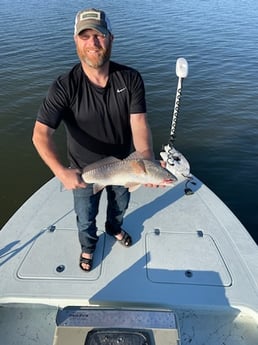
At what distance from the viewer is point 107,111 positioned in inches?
122

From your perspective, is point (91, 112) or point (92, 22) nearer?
point (92, 22)

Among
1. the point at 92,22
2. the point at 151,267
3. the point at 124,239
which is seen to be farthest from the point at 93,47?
the point at 151,267

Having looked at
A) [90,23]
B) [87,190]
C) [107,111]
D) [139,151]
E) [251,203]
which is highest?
[90,23]

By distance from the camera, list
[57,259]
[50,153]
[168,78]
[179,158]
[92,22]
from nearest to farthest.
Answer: [92,22] < [50,153] < [57,259] < [179,158] < [168,78]

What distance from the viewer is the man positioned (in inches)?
113

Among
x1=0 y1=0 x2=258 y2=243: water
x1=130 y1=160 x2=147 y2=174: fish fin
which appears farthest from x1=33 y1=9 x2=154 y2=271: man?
x1=0 y1=0 x2=258 y2=243: water

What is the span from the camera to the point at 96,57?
285 centimetres

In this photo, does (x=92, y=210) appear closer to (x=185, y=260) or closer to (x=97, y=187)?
(x=97, y=187)

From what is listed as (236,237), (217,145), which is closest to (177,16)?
(217,145)

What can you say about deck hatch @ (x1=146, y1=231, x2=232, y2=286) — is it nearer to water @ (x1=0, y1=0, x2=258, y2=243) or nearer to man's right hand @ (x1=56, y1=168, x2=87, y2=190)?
man's right hand @ (x1=56, y1=168, x2=87, y2=190)

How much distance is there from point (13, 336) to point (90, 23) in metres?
2.87

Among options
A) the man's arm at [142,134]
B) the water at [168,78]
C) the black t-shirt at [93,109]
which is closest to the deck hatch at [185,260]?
the man's arm at [142,134]

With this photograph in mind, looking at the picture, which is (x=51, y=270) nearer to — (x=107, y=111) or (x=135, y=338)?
(x=135, y=338)

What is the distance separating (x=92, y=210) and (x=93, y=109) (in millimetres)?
1066
